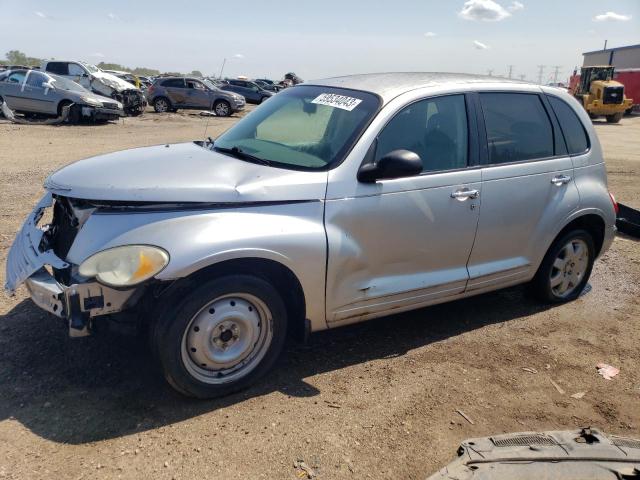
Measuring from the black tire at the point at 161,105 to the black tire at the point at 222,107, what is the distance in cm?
214

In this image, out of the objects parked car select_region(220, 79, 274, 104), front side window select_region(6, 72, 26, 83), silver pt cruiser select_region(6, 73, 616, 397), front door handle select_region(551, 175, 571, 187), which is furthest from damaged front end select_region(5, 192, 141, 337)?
parked car select_region(220, 79, 274, 104)

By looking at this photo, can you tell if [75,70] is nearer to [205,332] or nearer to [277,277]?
[277,277]

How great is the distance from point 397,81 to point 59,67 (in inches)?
849

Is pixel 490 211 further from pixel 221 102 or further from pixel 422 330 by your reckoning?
pixel 221 102

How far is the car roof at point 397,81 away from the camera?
12.9 feet

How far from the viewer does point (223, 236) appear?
3.09 metres

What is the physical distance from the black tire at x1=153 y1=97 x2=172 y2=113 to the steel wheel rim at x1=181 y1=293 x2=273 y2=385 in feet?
79.0

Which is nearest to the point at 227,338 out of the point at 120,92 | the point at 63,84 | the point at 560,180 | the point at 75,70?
the point at 560,180

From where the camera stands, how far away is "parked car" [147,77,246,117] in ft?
83.6

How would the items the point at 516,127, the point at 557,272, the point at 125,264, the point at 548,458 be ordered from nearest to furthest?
1. the point at 548,458
2. the point at 125,264
3. the point at 516,127
4. the point at 557,272

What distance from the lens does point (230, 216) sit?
320cm

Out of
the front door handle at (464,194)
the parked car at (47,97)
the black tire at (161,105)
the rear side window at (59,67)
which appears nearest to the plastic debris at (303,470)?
the front door handle at (464,194)

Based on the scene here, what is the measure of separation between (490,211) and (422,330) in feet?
3.55

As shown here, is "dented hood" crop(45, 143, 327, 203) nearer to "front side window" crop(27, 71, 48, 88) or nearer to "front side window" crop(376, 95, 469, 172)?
"front side window" crop(376, 95, 469, 172)
